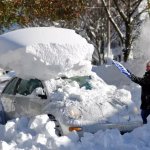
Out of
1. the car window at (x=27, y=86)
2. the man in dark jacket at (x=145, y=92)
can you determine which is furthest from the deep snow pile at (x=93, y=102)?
the car window at (x=27, y=86)

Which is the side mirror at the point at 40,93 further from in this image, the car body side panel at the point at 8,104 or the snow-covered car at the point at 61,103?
the car body side panel at the point at 8,104

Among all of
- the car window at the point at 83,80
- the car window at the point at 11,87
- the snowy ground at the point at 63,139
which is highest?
the car window at the point at 83,80

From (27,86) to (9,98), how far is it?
65cm

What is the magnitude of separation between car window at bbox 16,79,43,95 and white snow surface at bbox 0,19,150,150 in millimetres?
334

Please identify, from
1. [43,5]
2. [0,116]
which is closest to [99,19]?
[43,5]

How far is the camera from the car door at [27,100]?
9.39m

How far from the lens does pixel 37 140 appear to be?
784cm

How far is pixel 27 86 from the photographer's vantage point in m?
10.0

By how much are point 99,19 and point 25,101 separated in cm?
2792

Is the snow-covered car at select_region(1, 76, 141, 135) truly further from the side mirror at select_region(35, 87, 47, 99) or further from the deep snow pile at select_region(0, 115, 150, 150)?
the deep snow pile at select_region(0, 115, 150, 150)

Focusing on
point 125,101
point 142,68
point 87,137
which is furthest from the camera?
point 142,68

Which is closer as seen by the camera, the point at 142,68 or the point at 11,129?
the point at 11,129

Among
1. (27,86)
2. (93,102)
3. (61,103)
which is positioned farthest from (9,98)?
(93,102)

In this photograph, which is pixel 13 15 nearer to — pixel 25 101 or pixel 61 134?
pixel 25 101
